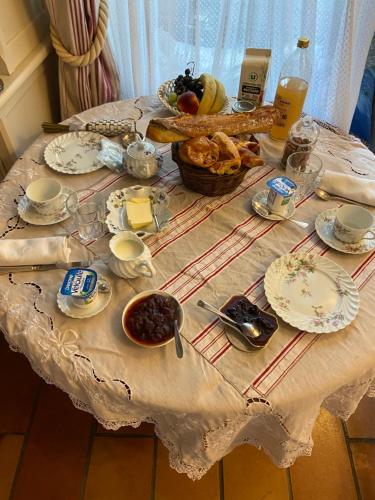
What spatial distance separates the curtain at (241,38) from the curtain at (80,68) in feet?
0.42

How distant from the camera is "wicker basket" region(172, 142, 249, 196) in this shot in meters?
0.95

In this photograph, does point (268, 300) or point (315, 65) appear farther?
point (315, 65)

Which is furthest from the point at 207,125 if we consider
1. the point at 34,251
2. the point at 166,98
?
the point at 34,251

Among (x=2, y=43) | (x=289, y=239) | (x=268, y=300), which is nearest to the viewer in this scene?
(x=268, y=300)

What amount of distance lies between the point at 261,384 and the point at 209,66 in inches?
50.3

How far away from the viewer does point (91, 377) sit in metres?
0.70

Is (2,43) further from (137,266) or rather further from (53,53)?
(137,266)

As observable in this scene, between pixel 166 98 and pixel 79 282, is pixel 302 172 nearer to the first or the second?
pixel 166 98

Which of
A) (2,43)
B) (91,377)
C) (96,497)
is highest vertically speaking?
(2,43)

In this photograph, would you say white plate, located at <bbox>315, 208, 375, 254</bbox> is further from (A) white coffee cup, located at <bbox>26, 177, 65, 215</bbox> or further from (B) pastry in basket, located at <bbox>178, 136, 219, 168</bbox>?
(A) white coffee cup, located at <bbox>26, 177, 65, 215</bbox>

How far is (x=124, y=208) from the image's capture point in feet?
3.19

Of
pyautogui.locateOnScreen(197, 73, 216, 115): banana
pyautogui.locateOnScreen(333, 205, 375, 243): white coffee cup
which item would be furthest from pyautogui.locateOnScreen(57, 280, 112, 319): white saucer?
pyautogui.locateOnScreen(197, 73, 216, 115): banana

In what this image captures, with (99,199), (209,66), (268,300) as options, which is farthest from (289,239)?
(209,66)

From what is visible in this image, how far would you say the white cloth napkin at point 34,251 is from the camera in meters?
0.83
